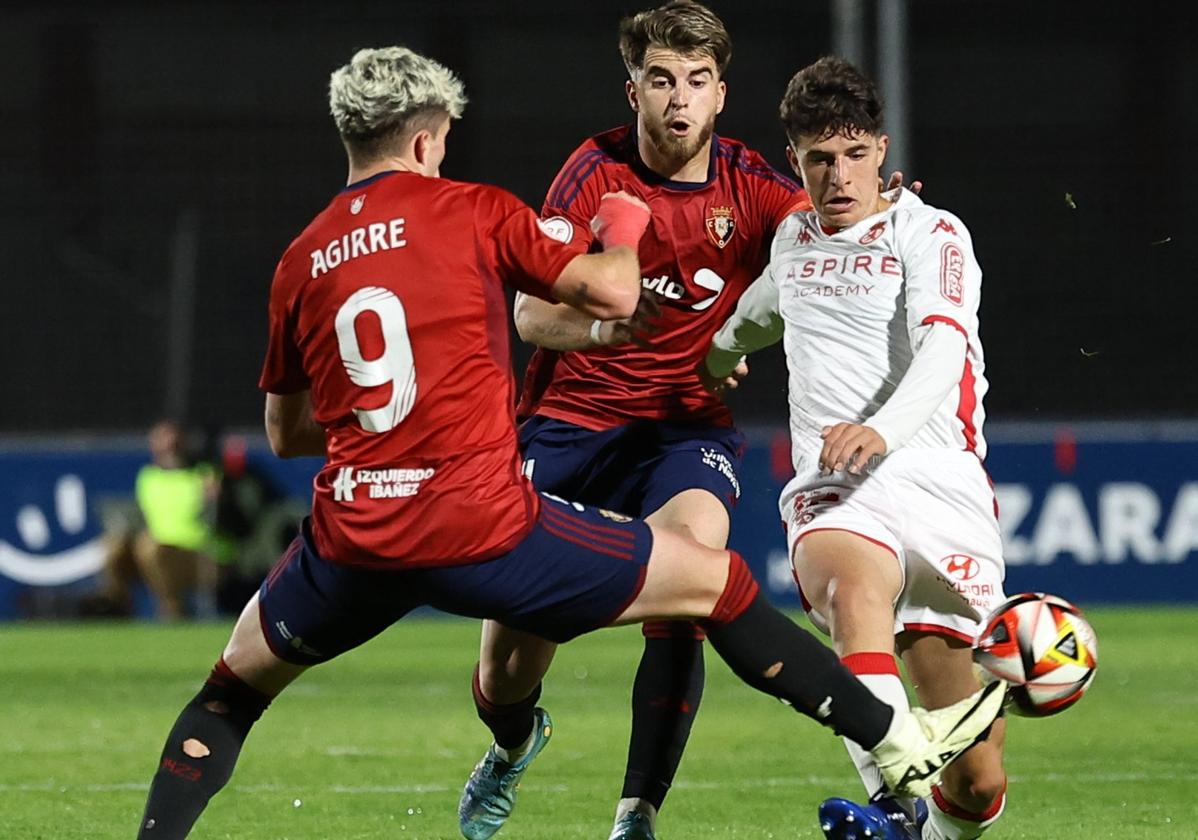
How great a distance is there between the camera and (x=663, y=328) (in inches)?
233

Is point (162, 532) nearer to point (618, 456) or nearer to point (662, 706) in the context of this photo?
point (618, 456)

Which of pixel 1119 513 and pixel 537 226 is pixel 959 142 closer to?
pixel 1119 513

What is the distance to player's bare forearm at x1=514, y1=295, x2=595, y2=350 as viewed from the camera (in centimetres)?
516

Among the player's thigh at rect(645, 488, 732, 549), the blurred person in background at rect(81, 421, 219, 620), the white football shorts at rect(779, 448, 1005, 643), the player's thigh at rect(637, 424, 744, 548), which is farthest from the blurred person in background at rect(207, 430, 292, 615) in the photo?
the white football shorts at rect(779, 448, 1005, 643)

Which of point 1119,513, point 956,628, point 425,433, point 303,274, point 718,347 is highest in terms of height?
point 303,274

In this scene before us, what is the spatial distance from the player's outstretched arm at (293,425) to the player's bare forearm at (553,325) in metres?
0.67

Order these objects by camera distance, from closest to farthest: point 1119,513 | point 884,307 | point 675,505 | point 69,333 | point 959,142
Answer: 1. point 884,307
2. point 675,505
3. point 1119,513
4. point 69,333
5. point 959,142

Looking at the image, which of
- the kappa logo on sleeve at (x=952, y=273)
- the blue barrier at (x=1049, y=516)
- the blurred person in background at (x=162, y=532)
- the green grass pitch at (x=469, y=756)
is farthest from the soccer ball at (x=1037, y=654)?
the blurred person in background at (x=162, y=532)

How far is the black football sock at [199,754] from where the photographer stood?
15.4ft

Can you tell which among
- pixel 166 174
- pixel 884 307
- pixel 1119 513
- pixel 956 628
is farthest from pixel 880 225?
A: pixel 166 174

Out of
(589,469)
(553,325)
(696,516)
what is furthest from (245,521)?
(553,325)

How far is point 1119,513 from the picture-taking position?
52.6ft

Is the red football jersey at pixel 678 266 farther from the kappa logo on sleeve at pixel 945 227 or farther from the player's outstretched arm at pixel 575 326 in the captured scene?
the kappa logo on sleeve at pixel 945 227

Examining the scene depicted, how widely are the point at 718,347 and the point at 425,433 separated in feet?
4.71
